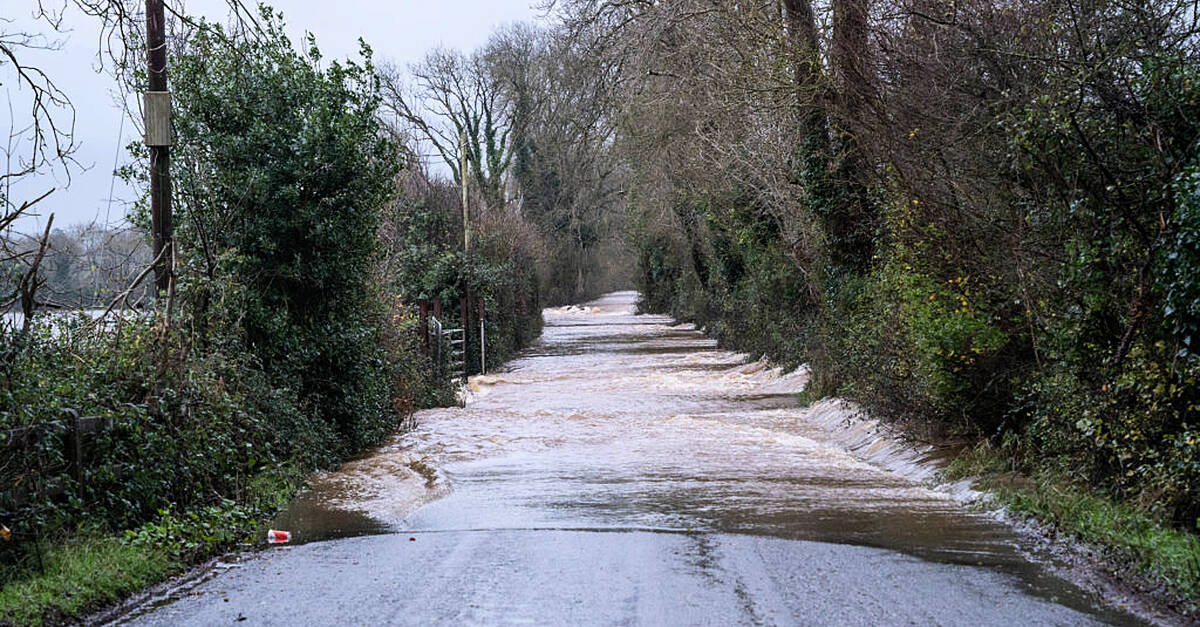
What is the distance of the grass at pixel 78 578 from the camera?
6.32 m

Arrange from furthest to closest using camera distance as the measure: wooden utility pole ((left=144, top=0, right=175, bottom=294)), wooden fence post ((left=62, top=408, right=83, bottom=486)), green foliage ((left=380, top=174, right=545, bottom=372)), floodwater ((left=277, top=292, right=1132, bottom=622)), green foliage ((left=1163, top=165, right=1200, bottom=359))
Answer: green foliage ((left=380, top=174, right=545, bottom=372)) → wooden utility pole ((left=144, top=0, right=175, bottom=294)) → floodwater ((left=277, top=292, right=1132, bottom=622)) → wooden fence post ((left=62, top=408, right=83, bottom=486)) → green foliage ((left=1163, top=165, right=1200, bottom=359))

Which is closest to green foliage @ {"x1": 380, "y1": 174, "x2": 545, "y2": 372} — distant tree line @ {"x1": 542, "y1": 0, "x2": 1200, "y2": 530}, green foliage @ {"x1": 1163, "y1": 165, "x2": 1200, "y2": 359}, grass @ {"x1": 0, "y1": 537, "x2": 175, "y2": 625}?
Answer: distant tree line @ {"x1": 542, "y1": 0, "x2": 1200, "y2": 530}

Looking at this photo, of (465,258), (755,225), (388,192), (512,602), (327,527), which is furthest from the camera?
(465,258)

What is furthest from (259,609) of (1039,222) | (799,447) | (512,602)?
(799,447)

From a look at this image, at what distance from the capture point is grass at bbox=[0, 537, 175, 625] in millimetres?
6323

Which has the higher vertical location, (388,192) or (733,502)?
(388,192)

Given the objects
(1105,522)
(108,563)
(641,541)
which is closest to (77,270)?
(108,563)

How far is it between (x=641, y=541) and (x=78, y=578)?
3.92 meters

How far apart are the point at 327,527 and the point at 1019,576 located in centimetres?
576

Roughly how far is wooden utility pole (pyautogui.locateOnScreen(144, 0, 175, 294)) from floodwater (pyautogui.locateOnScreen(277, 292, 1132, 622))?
3.31m

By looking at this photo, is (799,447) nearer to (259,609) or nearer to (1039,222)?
(1039,222)

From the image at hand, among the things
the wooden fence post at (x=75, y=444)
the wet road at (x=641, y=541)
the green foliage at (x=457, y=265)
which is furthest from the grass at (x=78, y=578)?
the green foliage at (x=457, y=265)

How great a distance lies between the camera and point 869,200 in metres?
17.7

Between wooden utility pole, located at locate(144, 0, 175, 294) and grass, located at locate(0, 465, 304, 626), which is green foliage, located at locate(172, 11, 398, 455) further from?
grass, located at locate(0, 465, 304, 626)
